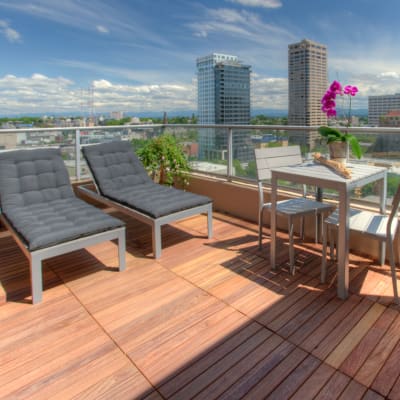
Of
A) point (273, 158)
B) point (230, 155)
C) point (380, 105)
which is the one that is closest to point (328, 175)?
point (273, 158)

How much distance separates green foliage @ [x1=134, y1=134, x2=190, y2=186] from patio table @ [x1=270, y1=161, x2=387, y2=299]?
2.36m

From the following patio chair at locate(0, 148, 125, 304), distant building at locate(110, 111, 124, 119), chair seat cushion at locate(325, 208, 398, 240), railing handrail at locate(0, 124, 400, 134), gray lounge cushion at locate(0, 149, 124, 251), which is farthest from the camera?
distant building at locate(110, 111, 124, 119)

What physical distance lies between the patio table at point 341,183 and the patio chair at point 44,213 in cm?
149

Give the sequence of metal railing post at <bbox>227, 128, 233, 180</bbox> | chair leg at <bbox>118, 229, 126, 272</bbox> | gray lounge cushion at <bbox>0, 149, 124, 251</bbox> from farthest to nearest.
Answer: metal railing post at <bbox>227, 128, 233, 180</bbox> < chair leg at <bbox>118, 229, 126, 272</bbox> < gray lounge cushion at <bbox>0, 149, 124, 251</bbox>

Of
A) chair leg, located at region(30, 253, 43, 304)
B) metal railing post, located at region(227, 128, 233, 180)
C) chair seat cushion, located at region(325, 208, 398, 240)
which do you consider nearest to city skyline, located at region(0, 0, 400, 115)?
metal railing post, located at region(227, 128, 233, 180)

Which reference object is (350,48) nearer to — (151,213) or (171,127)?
(171,127)

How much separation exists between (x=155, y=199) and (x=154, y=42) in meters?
16.1

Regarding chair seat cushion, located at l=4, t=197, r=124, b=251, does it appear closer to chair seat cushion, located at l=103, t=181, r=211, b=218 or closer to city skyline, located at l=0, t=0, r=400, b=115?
chair seat cushion, located at l=103, t=181, r=211, b=218

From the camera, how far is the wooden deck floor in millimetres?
1610

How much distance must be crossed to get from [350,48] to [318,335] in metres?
17.7

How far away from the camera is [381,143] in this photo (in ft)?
9.55

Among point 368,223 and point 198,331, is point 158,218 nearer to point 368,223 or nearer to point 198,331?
point 198,331

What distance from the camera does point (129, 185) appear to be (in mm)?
4129

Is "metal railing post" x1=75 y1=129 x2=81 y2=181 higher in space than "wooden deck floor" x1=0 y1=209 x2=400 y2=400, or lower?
higher
